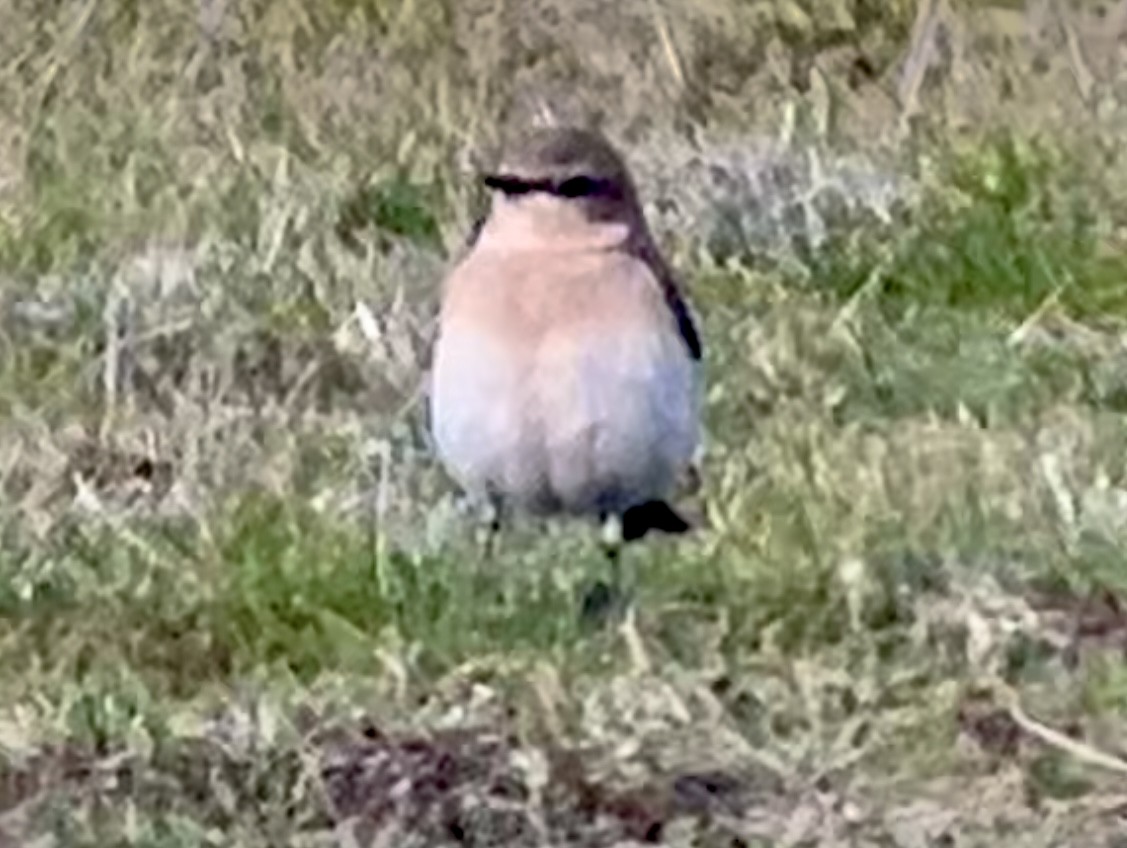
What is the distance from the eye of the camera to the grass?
495cm

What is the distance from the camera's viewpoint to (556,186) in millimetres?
5773

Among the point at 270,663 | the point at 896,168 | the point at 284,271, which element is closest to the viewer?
the point at 270,663

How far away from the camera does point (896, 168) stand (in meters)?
7.95

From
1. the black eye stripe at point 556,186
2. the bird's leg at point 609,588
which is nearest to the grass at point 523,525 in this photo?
the bird's leg at point 609,588

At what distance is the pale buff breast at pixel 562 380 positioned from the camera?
5.56 m

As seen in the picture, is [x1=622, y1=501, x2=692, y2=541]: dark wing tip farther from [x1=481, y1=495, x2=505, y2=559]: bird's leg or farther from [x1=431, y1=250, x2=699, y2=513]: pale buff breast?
[x1=481, y1=495, x2=505, y2=559]: bird's leg

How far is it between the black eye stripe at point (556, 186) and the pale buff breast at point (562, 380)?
0.10m

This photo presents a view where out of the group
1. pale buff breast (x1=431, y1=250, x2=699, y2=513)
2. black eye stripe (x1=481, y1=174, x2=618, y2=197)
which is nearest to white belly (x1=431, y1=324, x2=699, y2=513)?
pale buff breast (x1=431, y1=250, x2=699, y2=513)

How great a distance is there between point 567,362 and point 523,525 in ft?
0.93

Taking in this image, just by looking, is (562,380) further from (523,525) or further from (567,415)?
(523,525)

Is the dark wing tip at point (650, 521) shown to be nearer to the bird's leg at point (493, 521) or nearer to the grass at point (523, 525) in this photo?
the grass at point (523, 525)

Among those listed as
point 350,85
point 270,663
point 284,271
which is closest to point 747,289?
point 284,271

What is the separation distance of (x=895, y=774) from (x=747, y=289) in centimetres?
230

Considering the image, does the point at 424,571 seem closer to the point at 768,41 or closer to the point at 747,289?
the point at 747,289
